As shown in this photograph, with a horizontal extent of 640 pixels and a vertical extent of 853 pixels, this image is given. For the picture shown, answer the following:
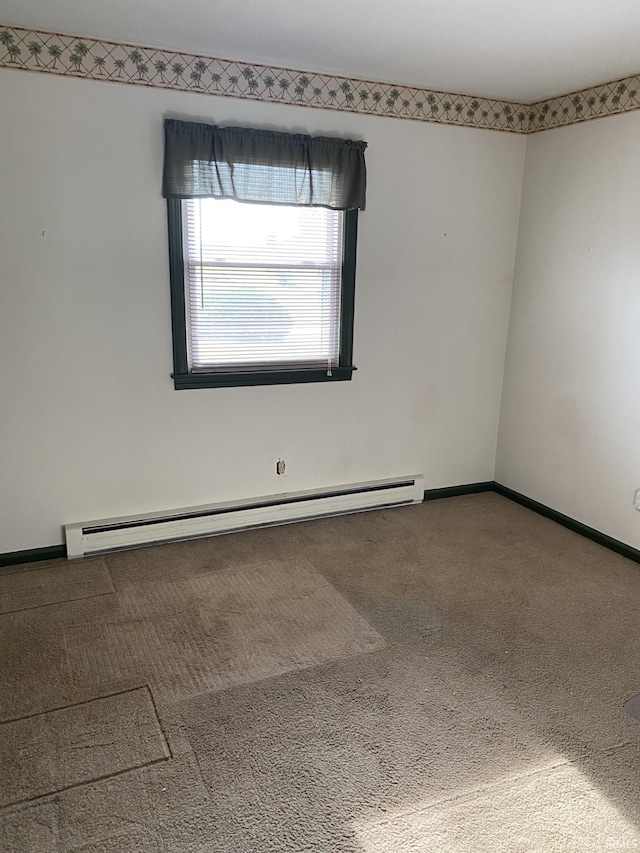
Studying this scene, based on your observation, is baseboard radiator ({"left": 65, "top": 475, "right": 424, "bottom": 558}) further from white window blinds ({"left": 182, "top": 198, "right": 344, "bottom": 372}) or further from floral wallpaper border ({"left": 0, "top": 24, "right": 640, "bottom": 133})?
floral wallpaper border ({"left": 0, "top": 24, "right": 640, "bottom": 133})

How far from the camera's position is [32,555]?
343cm

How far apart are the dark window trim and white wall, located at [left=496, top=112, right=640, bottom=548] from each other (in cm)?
126

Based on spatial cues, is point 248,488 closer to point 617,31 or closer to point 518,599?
point 518,599

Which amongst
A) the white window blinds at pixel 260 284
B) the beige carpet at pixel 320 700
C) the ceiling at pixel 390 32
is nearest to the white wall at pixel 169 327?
the white window blinds at pixel 260 284

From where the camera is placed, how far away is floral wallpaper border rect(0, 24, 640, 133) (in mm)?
2984

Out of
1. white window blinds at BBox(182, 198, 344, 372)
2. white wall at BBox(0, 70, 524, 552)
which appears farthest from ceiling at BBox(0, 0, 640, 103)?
white window blinds at BBox(182, 198, 344, 372)

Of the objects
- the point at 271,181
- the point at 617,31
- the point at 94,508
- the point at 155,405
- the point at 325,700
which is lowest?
the point at 325,700

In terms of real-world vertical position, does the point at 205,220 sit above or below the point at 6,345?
above

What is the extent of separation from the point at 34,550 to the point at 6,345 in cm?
111

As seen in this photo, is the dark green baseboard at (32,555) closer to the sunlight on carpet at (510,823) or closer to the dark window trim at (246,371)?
the dark window trim at (246,371)

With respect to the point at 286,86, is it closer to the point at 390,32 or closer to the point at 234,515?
the point at 390,32

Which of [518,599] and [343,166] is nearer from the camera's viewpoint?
[518,599]

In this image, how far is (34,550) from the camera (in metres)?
3.44

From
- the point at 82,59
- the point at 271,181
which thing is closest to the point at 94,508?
the point at 271,181
